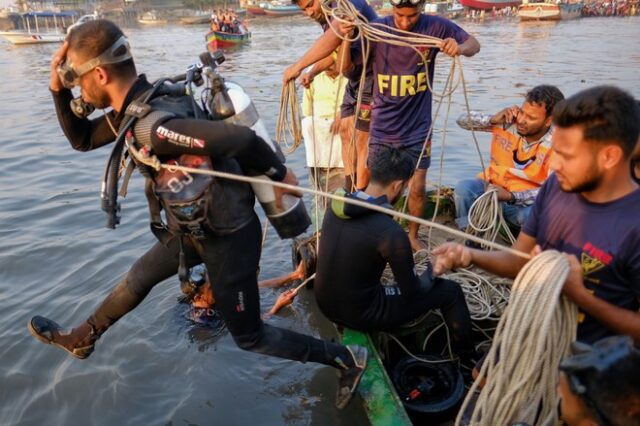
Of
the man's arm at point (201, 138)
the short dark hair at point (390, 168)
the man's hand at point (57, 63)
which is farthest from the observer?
the short dark hair at point (390, 168)

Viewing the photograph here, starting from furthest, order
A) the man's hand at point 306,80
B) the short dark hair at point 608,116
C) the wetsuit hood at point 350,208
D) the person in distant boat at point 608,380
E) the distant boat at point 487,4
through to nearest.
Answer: the distant boat at point 487,4 → the man's hand at point 306,80 → the wetsuit hood at point 350,208 → the short dark hair at point 608,116 → the person in distant boat at point 608,380

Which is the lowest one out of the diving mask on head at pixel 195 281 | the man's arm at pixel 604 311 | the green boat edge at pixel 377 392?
the diving mask on head at pixel 195 281

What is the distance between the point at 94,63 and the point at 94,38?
114mm

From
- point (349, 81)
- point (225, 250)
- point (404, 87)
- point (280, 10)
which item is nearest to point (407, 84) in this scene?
point (404, 87)

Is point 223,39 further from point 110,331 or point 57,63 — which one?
point 57,63

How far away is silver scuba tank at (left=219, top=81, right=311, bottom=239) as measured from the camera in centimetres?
260

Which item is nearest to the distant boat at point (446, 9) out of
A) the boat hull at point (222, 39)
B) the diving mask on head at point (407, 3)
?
the boat hull at point (222, 39)

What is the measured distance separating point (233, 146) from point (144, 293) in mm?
1298

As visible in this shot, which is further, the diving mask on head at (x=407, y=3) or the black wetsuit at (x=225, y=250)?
the diving mask on head at (x=407, y=3)

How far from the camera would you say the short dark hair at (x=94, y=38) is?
2436mm

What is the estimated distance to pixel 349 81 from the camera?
4938 mm

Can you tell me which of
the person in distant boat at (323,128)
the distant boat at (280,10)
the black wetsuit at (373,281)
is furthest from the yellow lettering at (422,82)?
the distant boat at (280,10)

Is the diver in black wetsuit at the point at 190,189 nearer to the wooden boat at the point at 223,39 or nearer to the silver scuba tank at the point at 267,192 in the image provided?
the silver scuba tank at the point at 267,192

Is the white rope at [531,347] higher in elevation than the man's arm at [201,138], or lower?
lower
